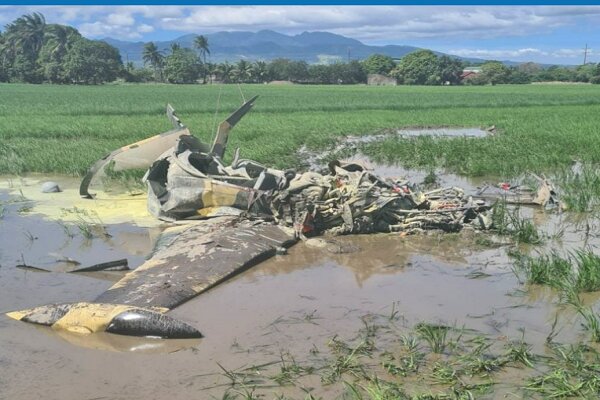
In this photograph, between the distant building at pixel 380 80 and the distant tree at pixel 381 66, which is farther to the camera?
the distant tree at pixel 381 66

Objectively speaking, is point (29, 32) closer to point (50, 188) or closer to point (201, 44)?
point (201, 44)

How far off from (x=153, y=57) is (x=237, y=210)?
9140cm

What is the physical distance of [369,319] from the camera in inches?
187

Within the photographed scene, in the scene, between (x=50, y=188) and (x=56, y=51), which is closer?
(x=50, y=188)

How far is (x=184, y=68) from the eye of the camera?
271ft

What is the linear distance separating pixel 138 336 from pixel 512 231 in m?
4.92

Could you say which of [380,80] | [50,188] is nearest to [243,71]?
[380,80]

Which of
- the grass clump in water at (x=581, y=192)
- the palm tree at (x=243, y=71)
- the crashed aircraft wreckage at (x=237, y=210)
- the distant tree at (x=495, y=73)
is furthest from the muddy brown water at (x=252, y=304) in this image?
the palm tree at (x=243, y=71)

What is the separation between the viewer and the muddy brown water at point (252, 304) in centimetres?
382

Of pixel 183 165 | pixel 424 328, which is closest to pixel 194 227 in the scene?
pixel 183 165

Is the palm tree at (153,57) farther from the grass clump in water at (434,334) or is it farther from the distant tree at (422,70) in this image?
the grass clump in water at (434,334)

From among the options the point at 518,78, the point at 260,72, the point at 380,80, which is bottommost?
the point at 380,80

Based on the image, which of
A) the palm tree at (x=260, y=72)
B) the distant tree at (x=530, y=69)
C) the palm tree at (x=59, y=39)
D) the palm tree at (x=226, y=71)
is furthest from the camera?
the distant tree at (x=530, y=69)

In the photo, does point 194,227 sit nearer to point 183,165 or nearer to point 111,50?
point 183,165
